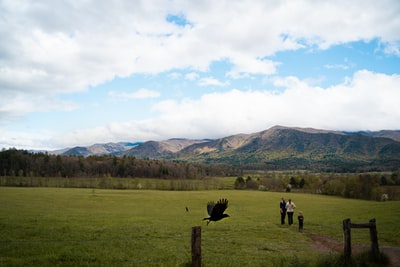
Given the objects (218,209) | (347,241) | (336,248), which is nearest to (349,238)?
(347,241)

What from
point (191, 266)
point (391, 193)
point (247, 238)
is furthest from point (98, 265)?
point (391, 193)

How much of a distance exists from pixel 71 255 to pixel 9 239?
27.5 feet

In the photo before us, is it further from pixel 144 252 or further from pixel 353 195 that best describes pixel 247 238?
pixel 353 195

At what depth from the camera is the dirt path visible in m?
16.1

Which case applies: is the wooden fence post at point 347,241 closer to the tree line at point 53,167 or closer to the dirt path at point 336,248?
the dirt path at point 336,248

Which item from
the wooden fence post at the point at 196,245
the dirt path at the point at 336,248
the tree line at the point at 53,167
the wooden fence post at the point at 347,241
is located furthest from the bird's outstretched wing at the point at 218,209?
the tree line at the point at 53,167

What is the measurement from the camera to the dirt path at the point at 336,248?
16058 mm

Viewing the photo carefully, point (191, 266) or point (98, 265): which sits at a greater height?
point (191, 266)

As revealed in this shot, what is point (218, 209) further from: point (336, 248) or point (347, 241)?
point (336, 248)

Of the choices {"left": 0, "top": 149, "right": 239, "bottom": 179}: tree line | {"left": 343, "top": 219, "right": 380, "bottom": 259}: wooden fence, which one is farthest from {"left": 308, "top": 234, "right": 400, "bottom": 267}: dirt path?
{"left": 0, "top": 149, "right": 239, "bottom": 179}: tree line

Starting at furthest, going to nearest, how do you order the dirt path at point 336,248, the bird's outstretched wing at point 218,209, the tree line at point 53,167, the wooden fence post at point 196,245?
the tree line at point 53,167 < the dirt path at point 336,248 < the bird's outstretched wing at point 218,209 < the wooden fence post at point 196,245

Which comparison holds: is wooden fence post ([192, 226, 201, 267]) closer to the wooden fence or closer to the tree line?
the wooden fence

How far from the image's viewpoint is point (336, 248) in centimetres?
2230

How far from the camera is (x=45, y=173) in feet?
563
